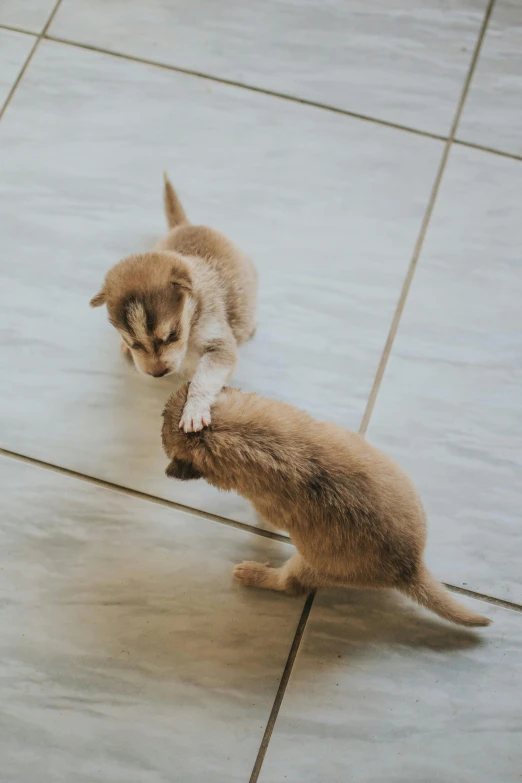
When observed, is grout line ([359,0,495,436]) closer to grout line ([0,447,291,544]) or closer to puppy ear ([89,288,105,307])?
grout line ([0,447,291,544])

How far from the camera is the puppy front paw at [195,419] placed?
3.55 ft

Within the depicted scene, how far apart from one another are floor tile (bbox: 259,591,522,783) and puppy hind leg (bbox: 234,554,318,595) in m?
0.09

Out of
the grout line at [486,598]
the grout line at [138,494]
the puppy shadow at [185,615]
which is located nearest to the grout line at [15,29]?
the grout line at [138,494]

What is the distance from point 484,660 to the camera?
1.29 m

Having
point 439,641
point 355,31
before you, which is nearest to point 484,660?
point 439,641

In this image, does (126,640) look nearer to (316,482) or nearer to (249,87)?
(316,482)

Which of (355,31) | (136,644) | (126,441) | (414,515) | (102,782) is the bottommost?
(102,782)

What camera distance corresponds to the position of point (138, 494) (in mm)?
1387

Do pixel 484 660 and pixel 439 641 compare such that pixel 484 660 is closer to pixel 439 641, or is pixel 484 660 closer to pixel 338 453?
pixel 439 641

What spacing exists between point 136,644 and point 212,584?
0.63ft

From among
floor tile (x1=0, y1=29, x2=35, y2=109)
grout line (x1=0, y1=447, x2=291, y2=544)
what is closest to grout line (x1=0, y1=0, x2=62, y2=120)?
floor tile (x1=0, y1=29, x2=35, y2=109)

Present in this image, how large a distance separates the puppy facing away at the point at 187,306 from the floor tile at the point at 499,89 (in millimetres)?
697

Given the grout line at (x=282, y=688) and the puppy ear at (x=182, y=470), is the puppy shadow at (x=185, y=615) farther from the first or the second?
the puppy ear at (x=182, y=470)

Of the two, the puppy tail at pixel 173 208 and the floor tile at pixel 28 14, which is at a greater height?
the floor tile at pixel 28 14
